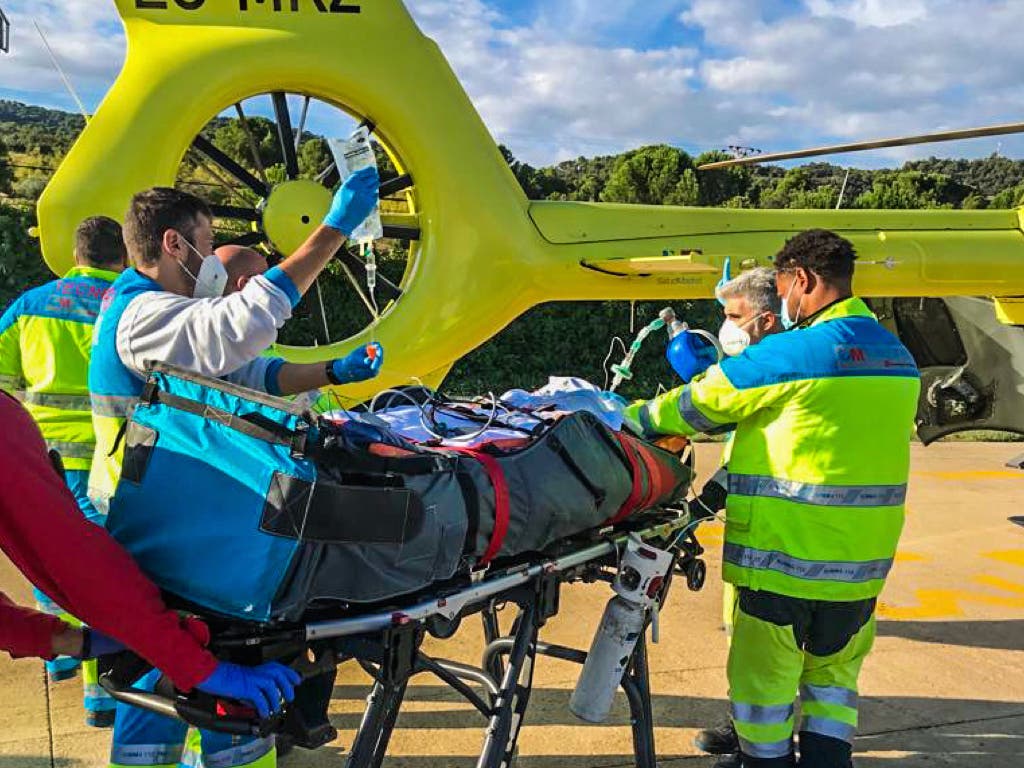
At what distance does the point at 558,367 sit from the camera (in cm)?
1184

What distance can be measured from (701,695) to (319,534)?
7.93 feet

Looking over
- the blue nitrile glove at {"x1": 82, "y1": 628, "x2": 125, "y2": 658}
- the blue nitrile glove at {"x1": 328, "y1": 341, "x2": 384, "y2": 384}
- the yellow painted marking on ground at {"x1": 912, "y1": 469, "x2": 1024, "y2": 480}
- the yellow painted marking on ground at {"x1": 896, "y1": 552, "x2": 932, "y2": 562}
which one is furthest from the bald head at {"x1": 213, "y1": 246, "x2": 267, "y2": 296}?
the yellow painted marking on ground at {"x1": 912, "y1": 469, "x2": 1024, "y2": 480}

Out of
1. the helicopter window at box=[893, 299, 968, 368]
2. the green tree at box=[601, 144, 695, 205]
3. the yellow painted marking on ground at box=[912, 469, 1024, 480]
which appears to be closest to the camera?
the helicopter window at box=[893, 299, 968, 368]

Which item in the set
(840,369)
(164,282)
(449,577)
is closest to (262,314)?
(164,282)

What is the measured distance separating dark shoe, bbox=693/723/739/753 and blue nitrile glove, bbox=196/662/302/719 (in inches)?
75.8

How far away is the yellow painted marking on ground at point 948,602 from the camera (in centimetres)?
439

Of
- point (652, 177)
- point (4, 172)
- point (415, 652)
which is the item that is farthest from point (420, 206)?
point (652, 177)

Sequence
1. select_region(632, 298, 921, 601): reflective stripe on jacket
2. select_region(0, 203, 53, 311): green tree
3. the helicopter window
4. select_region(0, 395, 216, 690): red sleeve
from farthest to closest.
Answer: select_region(0, 203, 53, 311): green tree < the helicopter window < select_region(632, 298, 921, 601): reflective stripe on jacket < select_region(0, 395, 216, 690): red sleeve

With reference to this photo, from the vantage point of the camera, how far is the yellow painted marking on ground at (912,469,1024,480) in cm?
759

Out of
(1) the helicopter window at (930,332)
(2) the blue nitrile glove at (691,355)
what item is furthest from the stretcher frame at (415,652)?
(1) the helicopter window at (930,332)

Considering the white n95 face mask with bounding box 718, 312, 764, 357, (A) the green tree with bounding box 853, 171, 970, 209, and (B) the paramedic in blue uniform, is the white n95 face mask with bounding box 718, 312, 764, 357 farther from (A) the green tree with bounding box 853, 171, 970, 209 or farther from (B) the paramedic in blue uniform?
(A) the green tree with bounding box 853, 171, 970, 209

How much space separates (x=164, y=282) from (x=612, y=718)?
230 centimetres

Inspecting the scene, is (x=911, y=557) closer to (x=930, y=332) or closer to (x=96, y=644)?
(x=930, y=332)

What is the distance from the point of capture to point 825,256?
8.55 ft
